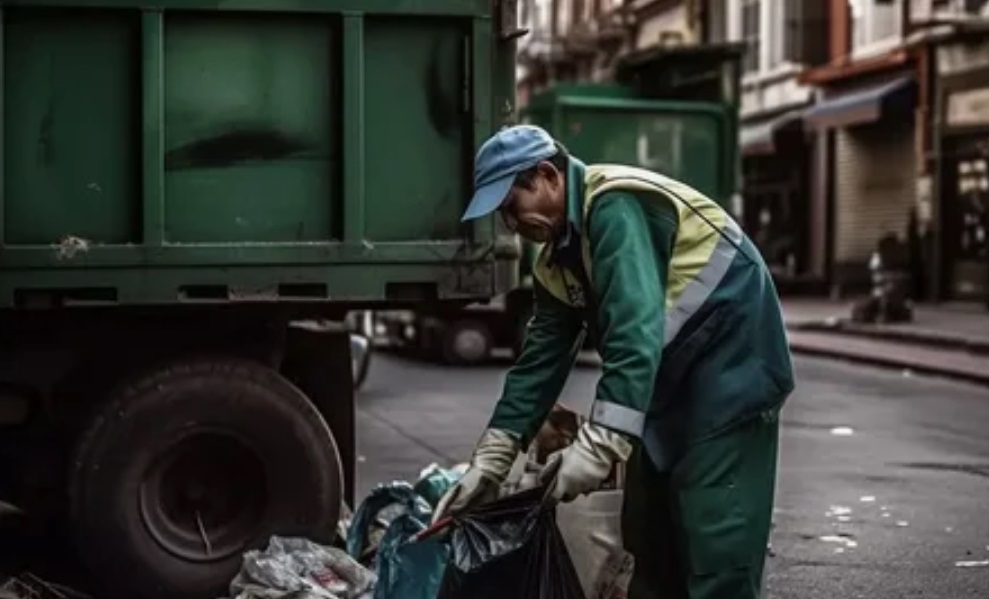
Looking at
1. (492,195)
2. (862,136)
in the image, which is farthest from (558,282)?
(862,136)

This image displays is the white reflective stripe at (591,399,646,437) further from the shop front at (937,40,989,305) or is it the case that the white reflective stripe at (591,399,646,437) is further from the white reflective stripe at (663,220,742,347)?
the shop front at (937,40,989,305)

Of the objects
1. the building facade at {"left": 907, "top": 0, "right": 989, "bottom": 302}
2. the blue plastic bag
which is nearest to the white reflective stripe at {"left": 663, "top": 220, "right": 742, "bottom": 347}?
the blue plastic bag

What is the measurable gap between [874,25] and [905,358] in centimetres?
1332

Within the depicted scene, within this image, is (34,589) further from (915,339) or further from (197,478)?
(915,339)

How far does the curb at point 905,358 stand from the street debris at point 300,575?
12548 mm

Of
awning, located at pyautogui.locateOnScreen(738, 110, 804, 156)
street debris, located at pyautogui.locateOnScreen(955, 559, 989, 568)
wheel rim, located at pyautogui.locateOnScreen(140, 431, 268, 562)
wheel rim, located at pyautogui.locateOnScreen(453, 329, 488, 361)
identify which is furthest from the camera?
awning, located at pyautogui.locateOnScreen(738, 110, 804, 156)

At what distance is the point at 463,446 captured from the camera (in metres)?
12.2

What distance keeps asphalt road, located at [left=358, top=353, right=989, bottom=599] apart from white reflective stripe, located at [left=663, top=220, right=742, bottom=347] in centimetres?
329

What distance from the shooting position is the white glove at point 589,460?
404cm

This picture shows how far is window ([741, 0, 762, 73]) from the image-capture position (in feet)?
127

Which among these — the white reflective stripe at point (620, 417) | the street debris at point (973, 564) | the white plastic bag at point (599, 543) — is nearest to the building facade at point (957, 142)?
the street debris at point (973, 564)

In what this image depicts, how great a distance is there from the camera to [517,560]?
4223 millimetres

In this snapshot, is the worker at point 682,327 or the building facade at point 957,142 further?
the building facade at point 957,142

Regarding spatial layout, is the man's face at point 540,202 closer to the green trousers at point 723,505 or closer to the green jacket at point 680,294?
the green jacket at point 680,294
